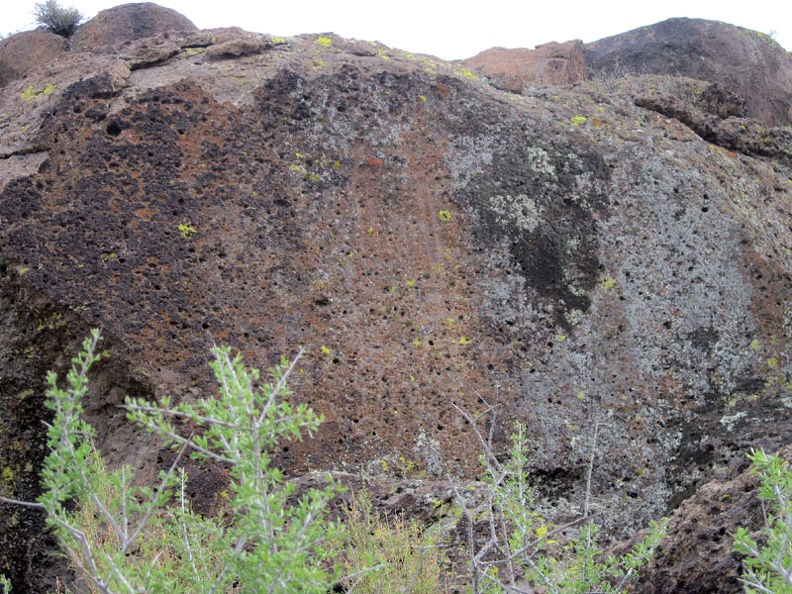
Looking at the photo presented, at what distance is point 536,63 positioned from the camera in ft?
33.7

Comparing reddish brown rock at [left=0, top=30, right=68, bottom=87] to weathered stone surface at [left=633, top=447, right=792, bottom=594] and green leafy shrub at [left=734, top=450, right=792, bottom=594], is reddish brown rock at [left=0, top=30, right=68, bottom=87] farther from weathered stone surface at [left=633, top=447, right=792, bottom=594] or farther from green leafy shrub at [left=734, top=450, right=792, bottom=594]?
green leafy shrub at [left=734, top=450, right=792, bottom=594]

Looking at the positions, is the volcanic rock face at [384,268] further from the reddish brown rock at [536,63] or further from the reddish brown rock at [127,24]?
the reddish brown rock at [127,24]

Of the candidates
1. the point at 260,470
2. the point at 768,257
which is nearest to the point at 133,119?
the point at 260,470

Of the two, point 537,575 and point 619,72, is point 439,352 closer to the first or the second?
point 537,575

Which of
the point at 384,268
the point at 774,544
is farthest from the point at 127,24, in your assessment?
the point at 774,544

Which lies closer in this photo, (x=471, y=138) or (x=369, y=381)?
(x=369, y=381)

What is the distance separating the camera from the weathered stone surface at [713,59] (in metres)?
12.2

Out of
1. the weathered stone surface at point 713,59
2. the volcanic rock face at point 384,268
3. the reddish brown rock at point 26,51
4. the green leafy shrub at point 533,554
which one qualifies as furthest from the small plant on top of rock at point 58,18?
the green leafy shrub at point 533,554

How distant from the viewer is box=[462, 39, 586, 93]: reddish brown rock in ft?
31.7

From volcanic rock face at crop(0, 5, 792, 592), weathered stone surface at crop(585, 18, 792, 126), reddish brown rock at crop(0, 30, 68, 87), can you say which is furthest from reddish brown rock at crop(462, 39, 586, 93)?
→ reddish brown rock at crop(0, 30, 68, 87)

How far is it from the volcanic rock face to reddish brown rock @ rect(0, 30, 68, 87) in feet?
10.2

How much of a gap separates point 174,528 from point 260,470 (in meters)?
1.29

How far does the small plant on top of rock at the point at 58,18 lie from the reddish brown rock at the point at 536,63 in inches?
181

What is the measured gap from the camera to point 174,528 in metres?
4.11
